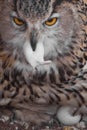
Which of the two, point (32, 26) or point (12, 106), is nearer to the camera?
point (32, 26)

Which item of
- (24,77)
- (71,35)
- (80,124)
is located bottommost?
(80,124)

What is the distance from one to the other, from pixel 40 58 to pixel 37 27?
0.72 ft

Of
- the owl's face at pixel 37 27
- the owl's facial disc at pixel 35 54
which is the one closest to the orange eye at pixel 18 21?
the owl's face at pixel 37 27

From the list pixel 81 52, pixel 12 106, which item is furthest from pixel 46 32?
pixel 12 106

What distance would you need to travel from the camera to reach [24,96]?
367cm

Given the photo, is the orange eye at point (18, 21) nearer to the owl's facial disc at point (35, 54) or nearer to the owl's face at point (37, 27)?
the owl's face at point (37, 27)

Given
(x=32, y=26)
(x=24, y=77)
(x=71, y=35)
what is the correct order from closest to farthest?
1. (x=32, y=26)
2. (x=71, y=35)
3. (x=24, y=77)

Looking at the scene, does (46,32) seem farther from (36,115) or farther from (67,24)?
(36,115)

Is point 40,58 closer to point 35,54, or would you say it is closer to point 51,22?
point 35,54

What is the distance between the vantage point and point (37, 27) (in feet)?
10.3

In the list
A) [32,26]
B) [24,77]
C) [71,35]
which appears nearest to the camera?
[32,26]

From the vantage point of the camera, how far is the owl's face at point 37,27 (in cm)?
312

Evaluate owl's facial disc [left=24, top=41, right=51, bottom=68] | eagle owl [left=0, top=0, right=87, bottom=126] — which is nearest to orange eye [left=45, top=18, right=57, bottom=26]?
eagle owl [left=0, top=0, right=87, bottom=126]

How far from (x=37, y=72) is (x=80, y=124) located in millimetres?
452
